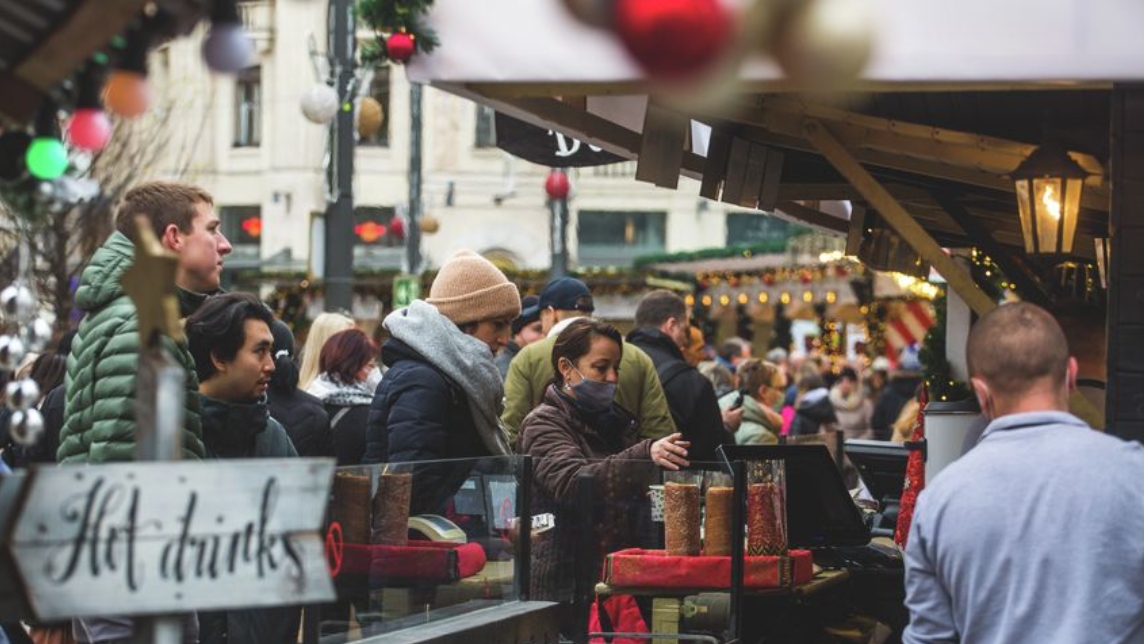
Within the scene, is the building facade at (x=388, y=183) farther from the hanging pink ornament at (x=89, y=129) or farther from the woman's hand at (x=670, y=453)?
the hanging pink ornament at (x=89, y=129)

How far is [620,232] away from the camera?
4572 cm

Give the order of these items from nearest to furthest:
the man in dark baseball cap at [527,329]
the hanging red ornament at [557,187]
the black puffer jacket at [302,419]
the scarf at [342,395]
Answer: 1. the black puffer jacket at [302,419]
2. the scarf at [342,395]
3. the man in dark baseball cap at [527,329]
4. the hanging red ornament at [557,187]

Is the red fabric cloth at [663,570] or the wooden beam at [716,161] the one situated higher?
the wooden beam at [716,161]

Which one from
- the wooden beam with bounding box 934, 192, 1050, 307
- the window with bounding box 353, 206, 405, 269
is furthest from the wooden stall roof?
the window with bounding box 353, 206, 405, 269

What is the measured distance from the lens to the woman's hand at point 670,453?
6.77m

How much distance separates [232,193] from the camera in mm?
43625

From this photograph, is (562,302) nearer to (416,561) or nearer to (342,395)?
(342,395)

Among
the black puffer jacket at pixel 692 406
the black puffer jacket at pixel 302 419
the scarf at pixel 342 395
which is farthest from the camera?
the black puffer jacket at pixel 692 406

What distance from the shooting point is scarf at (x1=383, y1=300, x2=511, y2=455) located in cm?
672

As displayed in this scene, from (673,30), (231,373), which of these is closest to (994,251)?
(231,373)

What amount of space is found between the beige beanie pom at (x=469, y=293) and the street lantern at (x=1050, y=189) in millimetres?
2111

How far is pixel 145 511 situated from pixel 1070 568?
7.20 feet

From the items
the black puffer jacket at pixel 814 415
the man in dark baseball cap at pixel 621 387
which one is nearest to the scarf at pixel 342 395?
the man in dark baseball cap at pixel 621 387

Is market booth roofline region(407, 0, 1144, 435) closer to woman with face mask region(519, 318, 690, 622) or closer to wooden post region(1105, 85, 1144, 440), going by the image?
wooden post region(1105, 85, 1144, 440)
